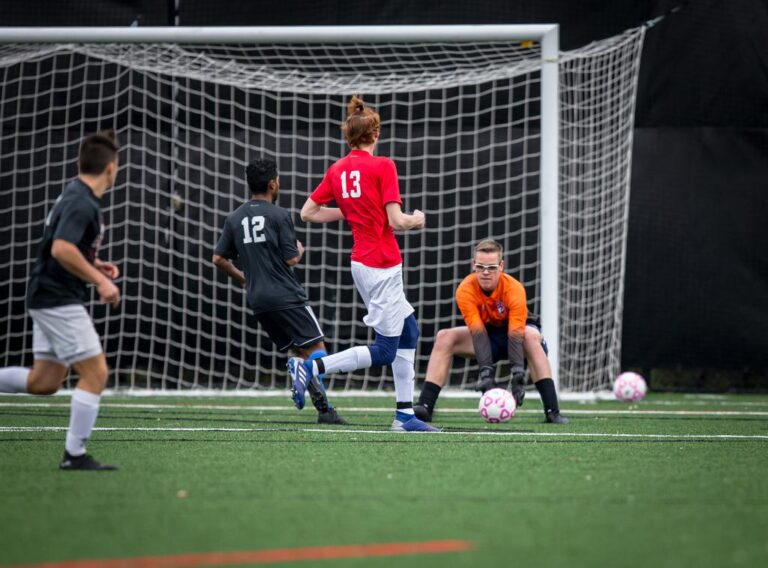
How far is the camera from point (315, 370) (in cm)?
599

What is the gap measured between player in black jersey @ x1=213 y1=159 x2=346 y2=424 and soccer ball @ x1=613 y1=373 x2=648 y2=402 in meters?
3.14

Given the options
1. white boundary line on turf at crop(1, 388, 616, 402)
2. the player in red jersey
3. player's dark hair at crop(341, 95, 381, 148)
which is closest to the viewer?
the player in red jersey

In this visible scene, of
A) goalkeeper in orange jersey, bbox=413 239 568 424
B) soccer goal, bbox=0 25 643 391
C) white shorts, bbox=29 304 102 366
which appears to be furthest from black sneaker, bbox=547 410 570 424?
white shorts, bbox=29 304 102 366

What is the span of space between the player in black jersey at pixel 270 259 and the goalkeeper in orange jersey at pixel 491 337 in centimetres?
73

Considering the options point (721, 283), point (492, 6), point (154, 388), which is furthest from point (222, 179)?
point (721, 283)

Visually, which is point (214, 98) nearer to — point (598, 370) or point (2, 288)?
point (2, 288)

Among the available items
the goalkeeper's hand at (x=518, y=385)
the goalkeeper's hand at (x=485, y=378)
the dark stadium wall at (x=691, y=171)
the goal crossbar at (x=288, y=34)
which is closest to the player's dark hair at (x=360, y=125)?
the goalkeeper's hand at (x=485, y=378)

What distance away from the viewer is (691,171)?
10891 millimetres

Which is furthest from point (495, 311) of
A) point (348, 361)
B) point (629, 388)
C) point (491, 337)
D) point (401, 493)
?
point (401, 493)

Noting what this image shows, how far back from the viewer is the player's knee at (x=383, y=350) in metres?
6.07

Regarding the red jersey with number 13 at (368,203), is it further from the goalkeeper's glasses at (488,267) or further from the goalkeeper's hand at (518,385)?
the goalkeeper's hand at (518,385)

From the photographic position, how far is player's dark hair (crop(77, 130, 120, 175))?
459 cm

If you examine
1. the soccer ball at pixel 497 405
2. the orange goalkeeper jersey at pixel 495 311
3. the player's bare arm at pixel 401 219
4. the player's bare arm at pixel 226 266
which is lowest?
the soccer ball at pixel 497 405

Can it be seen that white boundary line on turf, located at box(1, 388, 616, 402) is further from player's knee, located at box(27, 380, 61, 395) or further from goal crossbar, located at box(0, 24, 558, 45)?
player's knee, located at box(27, 380, 61, 395)
